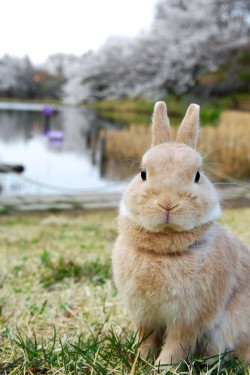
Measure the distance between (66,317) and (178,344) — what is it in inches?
38.5

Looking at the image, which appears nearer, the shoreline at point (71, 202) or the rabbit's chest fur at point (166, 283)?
the rabbit's chest fur at point (166, 283)

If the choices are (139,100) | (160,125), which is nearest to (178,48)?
(139,100)

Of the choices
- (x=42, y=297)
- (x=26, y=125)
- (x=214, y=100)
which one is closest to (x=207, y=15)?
(x=214, y=100)

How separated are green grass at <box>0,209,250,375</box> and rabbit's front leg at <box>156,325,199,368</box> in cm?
5

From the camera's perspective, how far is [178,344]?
178 centimetres

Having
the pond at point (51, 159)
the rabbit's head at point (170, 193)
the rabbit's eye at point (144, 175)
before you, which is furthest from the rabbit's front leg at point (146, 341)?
the pond at point (51, 159)

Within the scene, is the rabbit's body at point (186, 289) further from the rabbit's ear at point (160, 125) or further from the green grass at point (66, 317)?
the rabbit's ear at point (160, 125)

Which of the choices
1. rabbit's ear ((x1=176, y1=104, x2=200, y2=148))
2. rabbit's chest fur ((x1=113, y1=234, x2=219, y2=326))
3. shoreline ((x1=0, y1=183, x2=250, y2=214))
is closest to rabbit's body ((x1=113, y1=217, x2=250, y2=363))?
rabbit's chest fur ((x1=113, y1=234, x2=219, y2=326))

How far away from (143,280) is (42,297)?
141cm

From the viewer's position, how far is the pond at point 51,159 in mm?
12982

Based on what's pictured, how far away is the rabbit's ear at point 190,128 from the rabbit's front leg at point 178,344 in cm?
72

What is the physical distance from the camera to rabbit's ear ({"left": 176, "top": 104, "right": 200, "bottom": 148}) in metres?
1.89

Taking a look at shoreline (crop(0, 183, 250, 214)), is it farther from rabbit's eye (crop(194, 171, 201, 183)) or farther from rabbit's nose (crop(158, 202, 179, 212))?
rabbit's nose (crop(158, 202, 179, 212))

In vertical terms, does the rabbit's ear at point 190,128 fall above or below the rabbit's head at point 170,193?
above
